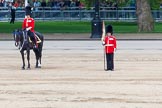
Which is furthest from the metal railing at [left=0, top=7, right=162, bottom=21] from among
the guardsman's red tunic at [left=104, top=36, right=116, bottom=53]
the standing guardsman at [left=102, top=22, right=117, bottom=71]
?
the guardsman's red tunic at [left=104, top=36, right=116, bottom=53]

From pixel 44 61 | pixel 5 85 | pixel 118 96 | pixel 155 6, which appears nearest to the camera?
pixel 118 96

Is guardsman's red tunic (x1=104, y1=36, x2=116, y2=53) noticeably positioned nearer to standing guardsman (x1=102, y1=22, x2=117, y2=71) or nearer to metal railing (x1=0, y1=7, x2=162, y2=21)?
standing guardsman (x1=102, y1=22, x2=117, y2=71)

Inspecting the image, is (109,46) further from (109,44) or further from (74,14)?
(74,14)

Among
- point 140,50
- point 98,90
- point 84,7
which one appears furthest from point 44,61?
point 84,7

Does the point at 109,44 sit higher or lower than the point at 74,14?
higher

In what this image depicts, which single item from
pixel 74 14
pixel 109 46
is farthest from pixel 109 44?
pixel 74 14

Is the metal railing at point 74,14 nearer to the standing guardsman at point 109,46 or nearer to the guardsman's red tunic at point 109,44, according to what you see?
the standing guardsman at point 109,46

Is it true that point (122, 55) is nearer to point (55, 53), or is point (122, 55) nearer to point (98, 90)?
point (55, 53)

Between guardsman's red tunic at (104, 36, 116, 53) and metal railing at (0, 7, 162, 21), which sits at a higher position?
guardsman's red tunic at (104, 36, 116, 53)

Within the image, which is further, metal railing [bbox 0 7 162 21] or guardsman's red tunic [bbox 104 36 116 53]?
metal railing [bbox 0 7 162 21]

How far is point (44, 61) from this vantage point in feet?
93.0

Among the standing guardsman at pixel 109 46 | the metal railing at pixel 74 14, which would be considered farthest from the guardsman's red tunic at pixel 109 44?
the metal railing at pixel 74 14

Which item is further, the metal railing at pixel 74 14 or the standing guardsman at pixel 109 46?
the metal railing at pixel 74 14

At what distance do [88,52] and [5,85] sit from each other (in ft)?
41.6
